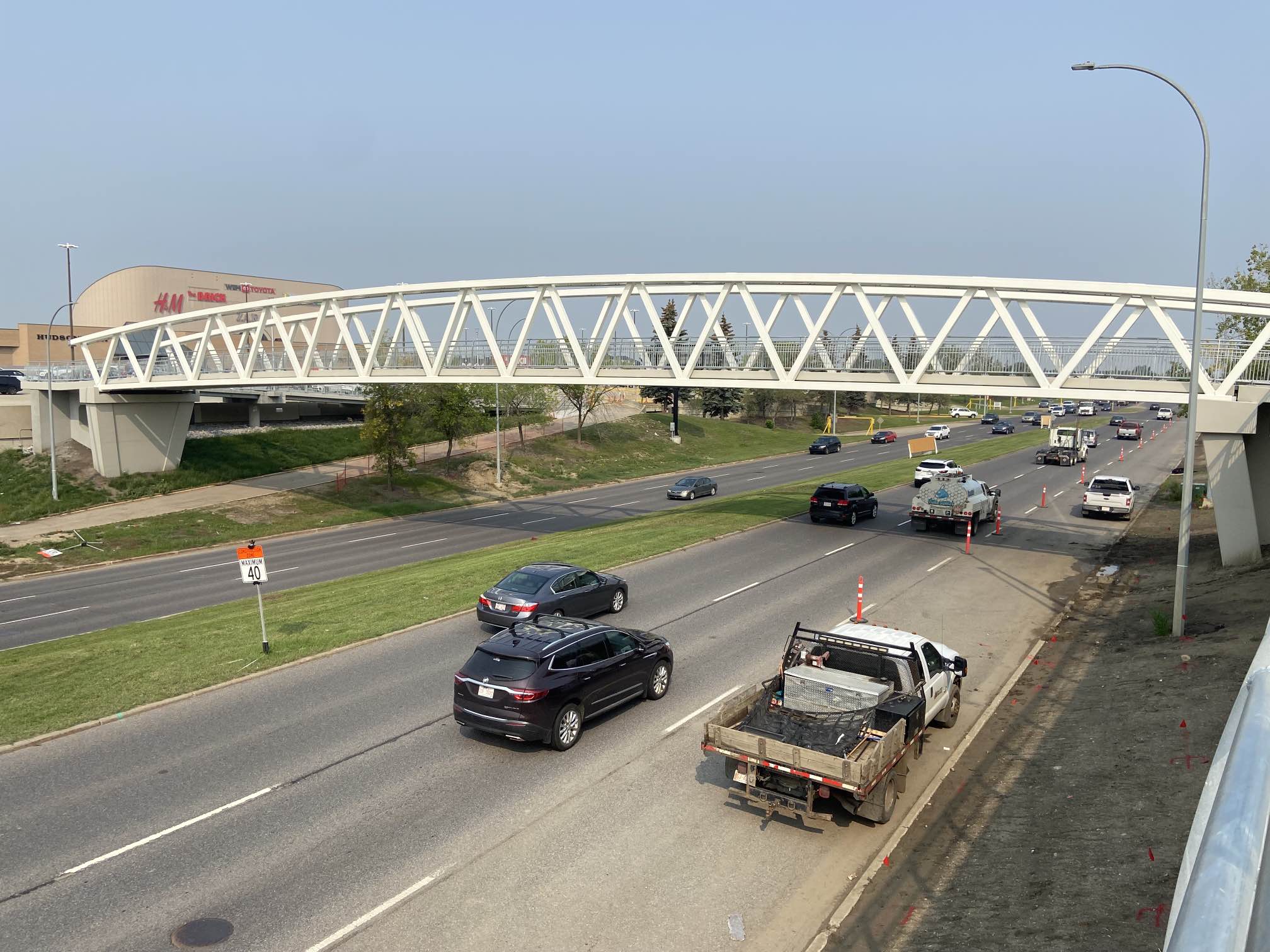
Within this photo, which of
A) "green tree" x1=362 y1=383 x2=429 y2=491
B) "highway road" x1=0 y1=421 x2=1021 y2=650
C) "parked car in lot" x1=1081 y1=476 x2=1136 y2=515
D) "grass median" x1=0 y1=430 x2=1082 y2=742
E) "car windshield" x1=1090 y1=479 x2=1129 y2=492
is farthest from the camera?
"green tree" x1=362 y1=383 x2=429 y2=491

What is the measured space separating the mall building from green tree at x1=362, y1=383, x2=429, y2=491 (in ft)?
137

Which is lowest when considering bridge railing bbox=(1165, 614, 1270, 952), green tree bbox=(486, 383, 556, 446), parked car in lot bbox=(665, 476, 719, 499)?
parked car in lot bbox=(665, 476, 719, 499)

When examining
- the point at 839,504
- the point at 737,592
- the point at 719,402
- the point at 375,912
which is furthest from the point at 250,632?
the point at 719,402

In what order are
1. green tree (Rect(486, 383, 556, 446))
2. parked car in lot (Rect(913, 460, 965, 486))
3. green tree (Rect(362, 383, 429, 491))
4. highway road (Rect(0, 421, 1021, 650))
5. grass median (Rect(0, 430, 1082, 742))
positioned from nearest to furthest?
grass median (Rect(0, 430, 1082, 742)) < highway road (Rect(0, 421, 1021, 650)) < parked car in lot (Rect(913, 460, 965, 486)) < green tree (Rect(362, 383, 429, 491)) < green tree (Rect(486, 383, 556, 446))

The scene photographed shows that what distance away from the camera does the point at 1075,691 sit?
45.9ft

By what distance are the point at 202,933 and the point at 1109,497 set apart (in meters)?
33.8

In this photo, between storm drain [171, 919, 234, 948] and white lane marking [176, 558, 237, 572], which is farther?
white lane marking [176, 558, 237, 572]

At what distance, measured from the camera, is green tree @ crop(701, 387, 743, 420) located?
279ft

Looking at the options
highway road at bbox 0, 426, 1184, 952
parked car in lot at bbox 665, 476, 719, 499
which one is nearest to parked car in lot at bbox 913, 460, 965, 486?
parked car in lot at bbox 665, 476, 719, 499

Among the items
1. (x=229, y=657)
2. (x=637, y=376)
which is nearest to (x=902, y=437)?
(x=637, y=376)

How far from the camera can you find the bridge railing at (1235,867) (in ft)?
5.74

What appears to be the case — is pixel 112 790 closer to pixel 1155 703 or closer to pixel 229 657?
pixel 229 657

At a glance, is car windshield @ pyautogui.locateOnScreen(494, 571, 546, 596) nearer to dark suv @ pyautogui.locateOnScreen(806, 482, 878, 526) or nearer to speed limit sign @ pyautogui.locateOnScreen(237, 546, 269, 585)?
speed limit sign @ pyautogui.locateOnScreen(237, 546, 269, 585)

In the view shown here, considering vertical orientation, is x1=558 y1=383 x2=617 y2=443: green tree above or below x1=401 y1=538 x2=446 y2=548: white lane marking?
above
